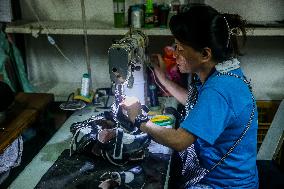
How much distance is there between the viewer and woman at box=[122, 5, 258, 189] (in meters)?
1.28

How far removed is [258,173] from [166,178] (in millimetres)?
558

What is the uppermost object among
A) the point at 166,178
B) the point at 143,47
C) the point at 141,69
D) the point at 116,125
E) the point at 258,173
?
the point at 143,47

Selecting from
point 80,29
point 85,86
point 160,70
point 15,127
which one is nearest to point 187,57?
point 160,70

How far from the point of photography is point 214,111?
1.26 m

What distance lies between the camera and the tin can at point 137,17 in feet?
7.64

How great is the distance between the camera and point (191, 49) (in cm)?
140

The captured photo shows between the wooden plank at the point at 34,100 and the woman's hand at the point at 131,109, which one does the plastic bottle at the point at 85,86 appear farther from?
the woman's hand at the point at 131,109

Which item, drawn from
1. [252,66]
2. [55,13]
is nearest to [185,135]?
[252,66]

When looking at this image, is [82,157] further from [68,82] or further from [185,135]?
[68,82]

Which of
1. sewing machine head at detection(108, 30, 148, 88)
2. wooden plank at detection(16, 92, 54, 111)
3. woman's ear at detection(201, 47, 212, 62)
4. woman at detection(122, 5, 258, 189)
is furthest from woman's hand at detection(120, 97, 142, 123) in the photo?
wooden plank at detection(16, 92, 54, 111)

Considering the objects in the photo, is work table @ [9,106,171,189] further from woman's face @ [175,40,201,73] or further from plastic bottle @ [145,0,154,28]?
plastic bottle @ [145,0,154,28]

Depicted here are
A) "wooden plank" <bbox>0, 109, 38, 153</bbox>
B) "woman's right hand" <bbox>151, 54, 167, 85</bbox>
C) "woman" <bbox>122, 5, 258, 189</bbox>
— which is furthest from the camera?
"woman's right hand" <bbox>151, 54, 167, 85</bbox>

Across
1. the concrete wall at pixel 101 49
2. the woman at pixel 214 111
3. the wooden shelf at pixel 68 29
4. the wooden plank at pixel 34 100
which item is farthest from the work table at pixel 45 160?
the concrete wall at pixel 101 49

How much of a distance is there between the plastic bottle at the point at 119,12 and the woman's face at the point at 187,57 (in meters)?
1.03
